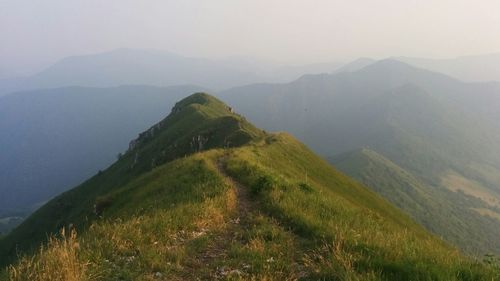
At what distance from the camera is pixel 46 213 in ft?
341

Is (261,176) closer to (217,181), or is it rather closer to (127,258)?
(217,181)

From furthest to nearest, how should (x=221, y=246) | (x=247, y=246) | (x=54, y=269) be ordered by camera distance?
(x=221, y=246)
(x=247, y=246)
(x=54, y=269)

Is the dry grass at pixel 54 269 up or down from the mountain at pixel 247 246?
up

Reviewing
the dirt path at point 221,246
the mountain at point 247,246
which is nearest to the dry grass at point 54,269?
the mountain at point 247,246

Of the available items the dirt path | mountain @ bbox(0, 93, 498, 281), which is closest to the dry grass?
mountain @ bbox(0, 93, 498, 281)

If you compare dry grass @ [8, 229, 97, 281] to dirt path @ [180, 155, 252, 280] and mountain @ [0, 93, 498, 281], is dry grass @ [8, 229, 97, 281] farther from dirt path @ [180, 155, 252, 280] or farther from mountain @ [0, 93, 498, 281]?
dirt path @ [180, 155, 252, 280]

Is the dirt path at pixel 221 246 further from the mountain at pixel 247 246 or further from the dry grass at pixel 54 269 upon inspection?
the dry grass at pixel 54 269

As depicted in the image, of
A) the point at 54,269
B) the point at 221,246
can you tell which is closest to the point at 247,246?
the point at 221,246

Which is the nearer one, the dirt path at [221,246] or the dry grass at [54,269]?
the dry grass at [54,269]

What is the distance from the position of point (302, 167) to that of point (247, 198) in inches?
1453

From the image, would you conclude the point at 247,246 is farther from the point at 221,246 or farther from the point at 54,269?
the point at 54,269

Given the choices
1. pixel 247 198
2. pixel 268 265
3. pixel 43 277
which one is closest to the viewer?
pixel 43 277

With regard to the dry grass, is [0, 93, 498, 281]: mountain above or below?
below

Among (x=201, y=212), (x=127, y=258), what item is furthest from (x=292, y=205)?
(x=127, y=258)
